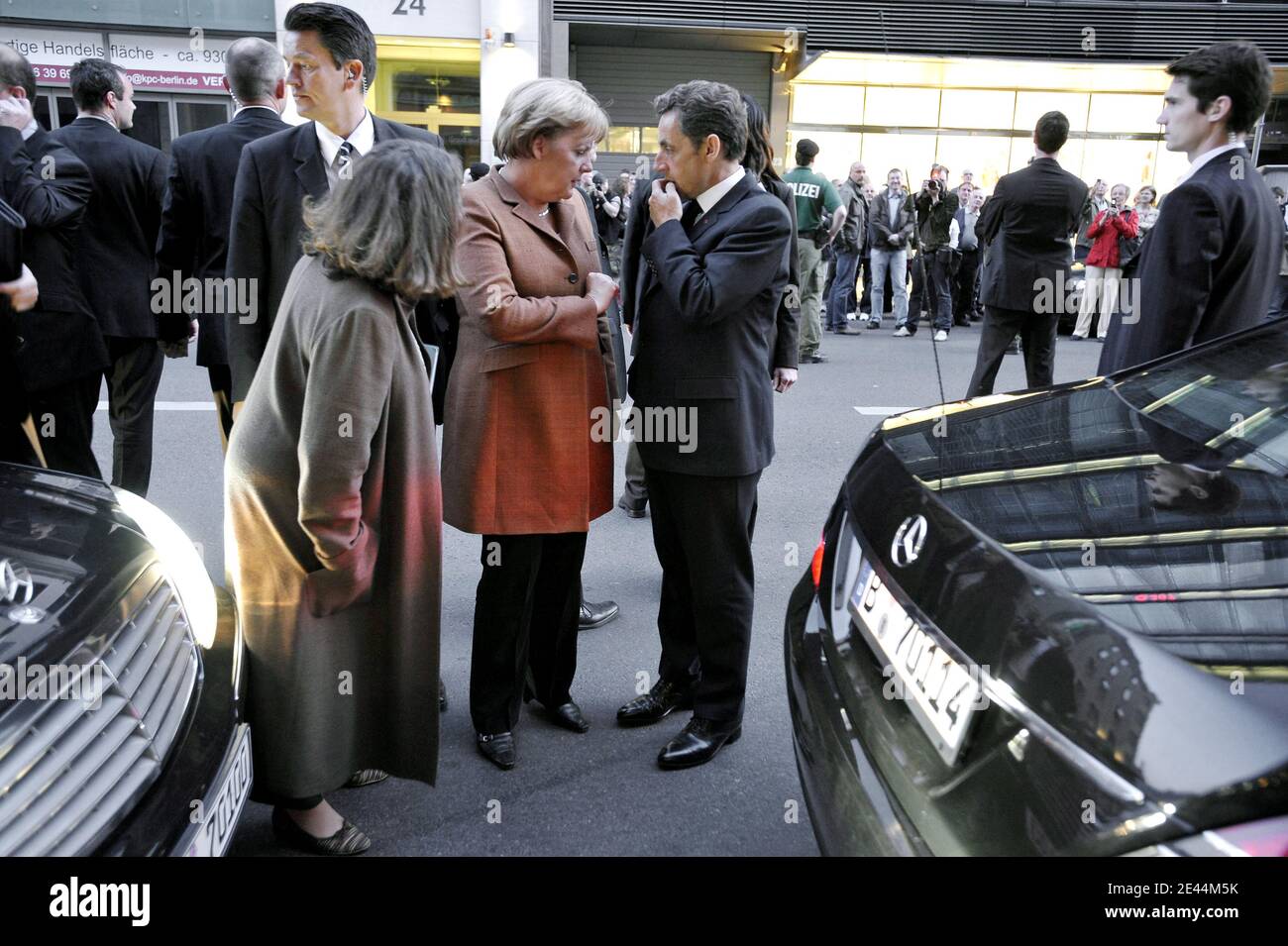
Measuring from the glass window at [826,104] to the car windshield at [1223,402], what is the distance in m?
17.4

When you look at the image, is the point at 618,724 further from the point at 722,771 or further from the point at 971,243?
the point at 971,243

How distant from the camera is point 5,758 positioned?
1.45 metres

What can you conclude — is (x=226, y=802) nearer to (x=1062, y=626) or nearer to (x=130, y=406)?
(x=1062, y=626)

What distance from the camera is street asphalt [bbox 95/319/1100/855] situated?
8.27 feet

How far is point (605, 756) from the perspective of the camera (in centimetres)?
292

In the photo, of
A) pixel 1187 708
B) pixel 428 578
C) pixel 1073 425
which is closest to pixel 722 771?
pixel 428 578

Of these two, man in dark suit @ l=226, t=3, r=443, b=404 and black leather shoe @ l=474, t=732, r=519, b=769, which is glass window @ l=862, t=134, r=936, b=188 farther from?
black leather shoe @ l=474, t=732, r=519, b=769

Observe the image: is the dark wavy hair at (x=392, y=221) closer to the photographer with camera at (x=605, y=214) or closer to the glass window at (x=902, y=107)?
the photographer with camera at (x=605, y=214)

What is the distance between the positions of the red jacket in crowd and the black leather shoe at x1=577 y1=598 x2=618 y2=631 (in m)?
9.36

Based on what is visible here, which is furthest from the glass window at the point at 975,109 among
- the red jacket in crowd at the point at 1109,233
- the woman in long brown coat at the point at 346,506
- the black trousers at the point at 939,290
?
the woman in long brown coat at the point at 346,506

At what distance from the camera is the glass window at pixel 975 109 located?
18625mm

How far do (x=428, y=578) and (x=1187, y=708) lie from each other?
5.40 ft

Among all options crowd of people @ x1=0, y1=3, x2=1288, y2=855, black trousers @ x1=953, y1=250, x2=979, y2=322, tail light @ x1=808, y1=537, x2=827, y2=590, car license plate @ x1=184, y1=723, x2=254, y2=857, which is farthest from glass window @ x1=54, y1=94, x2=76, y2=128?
tail light @ x1=808, y1=537, x2=827, y2=590

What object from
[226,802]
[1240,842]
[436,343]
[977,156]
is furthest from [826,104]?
[1240,842]
